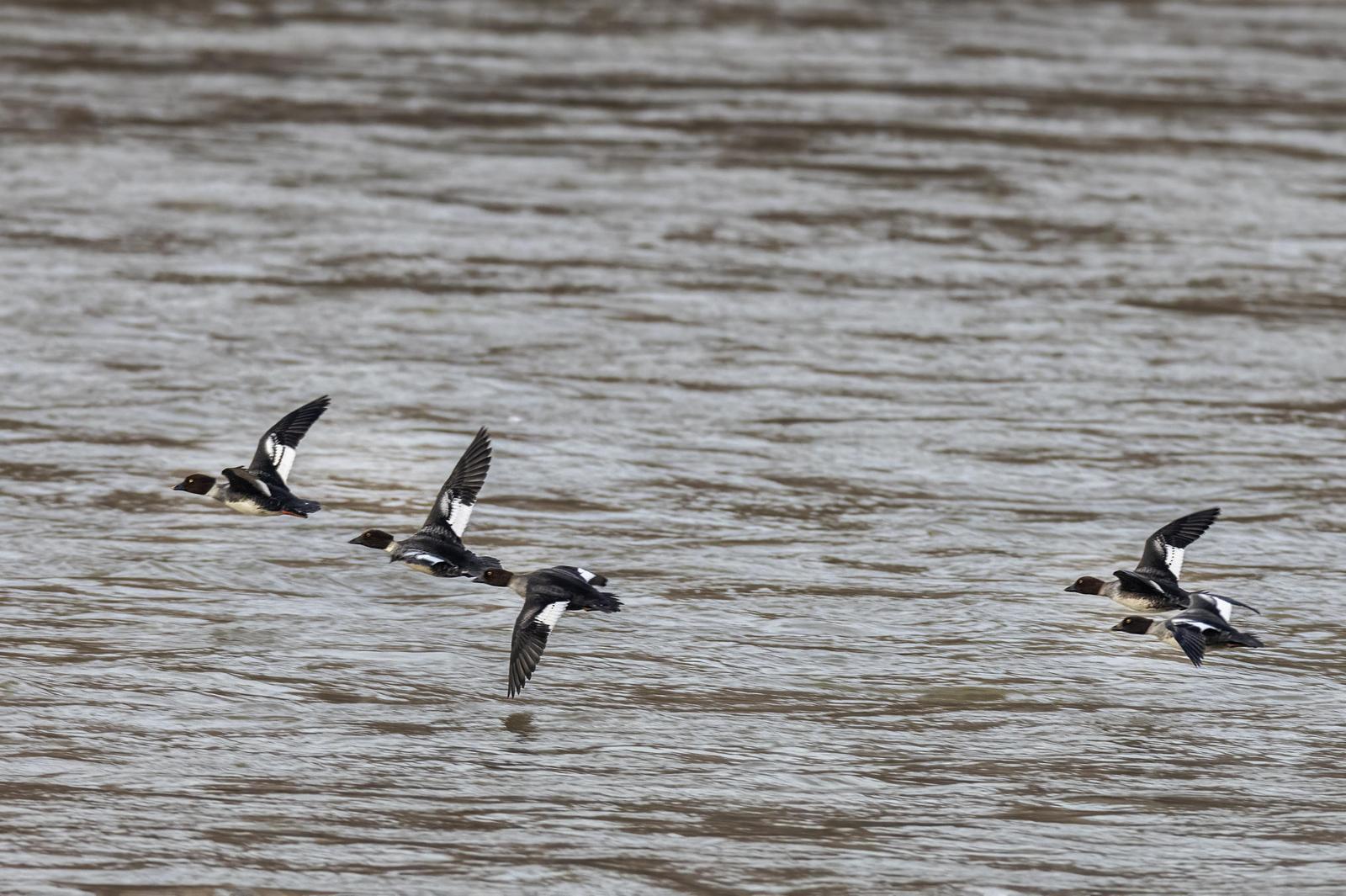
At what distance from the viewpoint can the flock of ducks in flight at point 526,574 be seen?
28.7 ft

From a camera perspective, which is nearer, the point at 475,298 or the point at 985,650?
the point at 985,650

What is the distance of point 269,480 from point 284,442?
29 cm

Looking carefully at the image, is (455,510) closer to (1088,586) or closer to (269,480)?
(269,480)

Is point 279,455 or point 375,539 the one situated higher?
point 279,455

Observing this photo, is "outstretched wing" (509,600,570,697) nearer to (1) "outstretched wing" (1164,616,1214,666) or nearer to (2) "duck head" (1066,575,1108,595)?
(2) "duck head" (1066,575,1108,595)

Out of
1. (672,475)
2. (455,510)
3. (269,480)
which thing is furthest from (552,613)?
(672,475)

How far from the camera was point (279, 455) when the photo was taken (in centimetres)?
1004

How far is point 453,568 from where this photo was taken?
937 centimetres

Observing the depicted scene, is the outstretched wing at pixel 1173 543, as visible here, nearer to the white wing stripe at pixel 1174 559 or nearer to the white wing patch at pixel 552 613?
the white wing stripe at pixel 1174 559

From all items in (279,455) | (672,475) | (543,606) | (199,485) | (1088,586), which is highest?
(279,455)

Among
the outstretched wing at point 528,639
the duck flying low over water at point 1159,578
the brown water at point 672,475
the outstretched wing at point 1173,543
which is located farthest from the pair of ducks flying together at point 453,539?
the outstretched wing at point 1173,543

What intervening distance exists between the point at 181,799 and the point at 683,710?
213cm

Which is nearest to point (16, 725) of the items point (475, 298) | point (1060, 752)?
point (1060, 752)

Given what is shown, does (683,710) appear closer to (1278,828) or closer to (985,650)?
(985,650)
